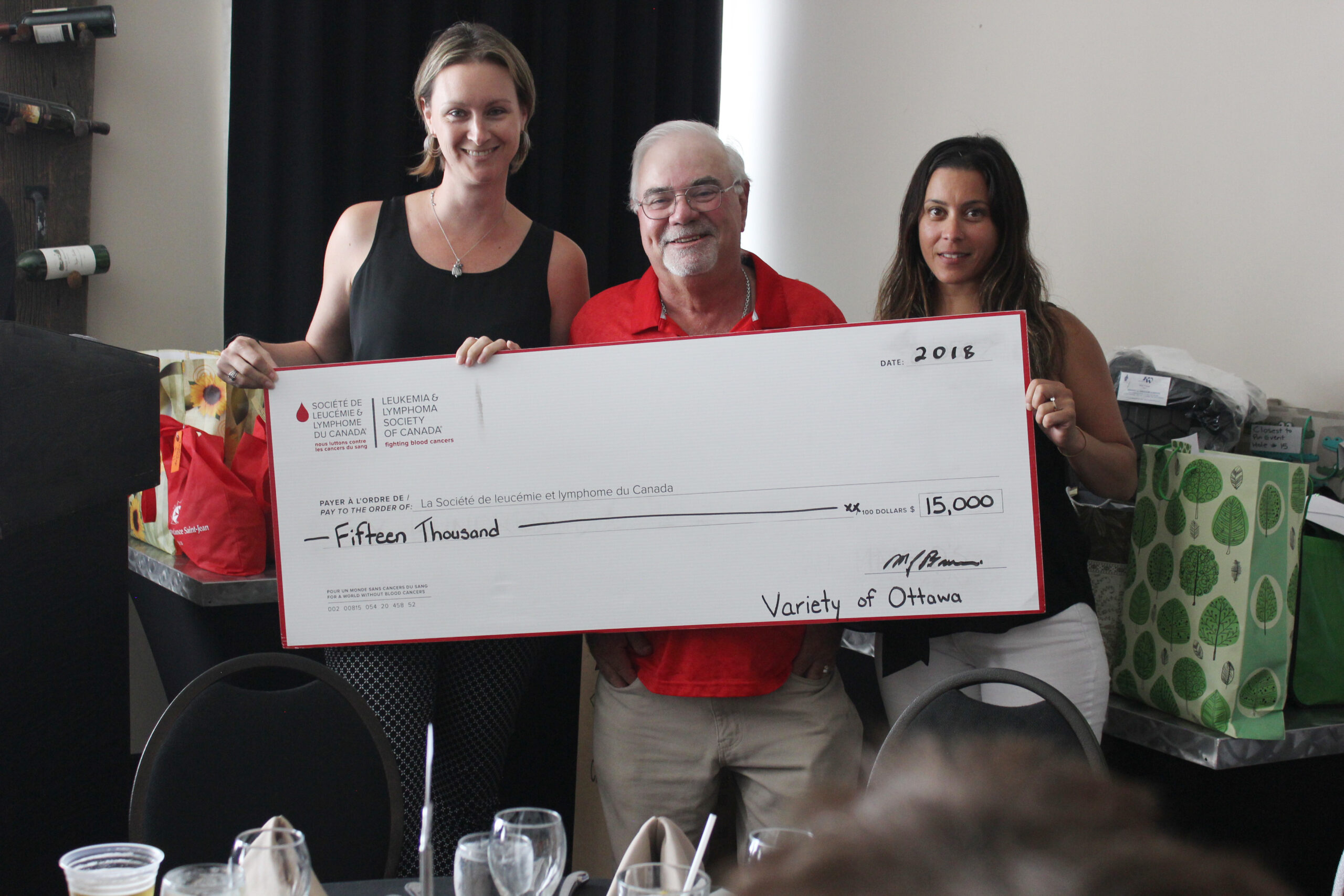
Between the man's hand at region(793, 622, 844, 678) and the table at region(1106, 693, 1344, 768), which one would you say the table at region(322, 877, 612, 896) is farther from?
the table at region(1106, 693, 1344, 768)

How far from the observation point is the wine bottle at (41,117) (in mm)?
2777

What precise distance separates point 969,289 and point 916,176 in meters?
0.23

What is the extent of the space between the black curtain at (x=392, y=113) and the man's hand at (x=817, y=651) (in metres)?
2.19

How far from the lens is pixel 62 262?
293cm

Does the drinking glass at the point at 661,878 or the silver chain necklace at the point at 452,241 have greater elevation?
the silver chain necklace at the point at 452,241

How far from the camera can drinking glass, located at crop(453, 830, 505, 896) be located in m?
1.08

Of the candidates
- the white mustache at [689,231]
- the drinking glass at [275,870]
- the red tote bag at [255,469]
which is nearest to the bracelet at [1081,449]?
the white mustache at [689,231]

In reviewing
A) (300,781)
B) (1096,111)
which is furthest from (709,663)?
(1096,111)

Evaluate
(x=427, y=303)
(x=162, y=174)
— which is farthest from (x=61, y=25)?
(x=427, y=303)

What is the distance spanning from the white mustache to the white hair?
→ 0.11 meters

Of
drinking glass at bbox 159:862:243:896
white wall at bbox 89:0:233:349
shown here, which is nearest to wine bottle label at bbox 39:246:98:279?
white wall at bbox 89:0:233:349

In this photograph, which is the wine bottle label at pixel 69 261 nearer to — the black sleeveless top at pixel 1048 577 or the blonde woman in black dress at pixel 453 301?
the blonde woman in black dress at pixel 453 301

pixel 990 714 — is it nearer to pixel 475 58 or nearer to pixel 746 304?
pixel 746 304

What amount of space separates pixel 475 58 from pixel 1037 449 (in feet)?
4.05
